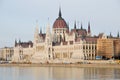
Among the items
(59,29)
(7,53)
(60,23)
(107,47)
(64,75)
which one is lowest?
(64,75)

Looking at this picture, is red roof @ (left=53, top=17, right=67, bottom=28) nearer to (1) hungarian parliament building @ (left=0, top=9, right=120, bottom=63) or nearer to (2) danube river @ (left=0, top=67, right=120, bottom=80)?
(1) hungarian parliament building @ (left=0, top=9, right=120, bottom=63)

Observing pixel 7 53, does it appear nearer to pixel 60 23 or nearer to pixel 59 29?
pixel 59 29

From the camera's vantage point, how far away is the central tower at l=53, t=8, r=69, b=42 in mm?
127562

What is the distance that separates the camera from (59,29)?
129 meters

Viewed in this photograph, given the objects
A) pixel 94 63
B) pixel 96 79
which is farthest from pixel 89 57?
Result: pixel 96 79

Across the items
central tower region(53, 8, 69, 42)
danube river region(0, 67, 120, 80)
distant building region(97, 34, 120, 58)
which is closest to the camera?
danube river region(0, 67, 120, 80)

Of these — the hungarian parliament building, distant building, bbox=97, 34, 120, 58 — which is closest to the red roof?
the hungarian parliament building

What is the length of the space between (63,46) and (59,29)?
48.8 feet

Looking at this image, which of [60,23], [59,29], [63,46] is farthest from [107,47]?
[59,29]

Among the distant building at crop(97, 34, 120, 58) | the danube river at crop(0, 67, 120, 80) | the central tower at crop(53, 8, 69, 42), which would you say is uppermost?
the central tower at crop(53, 8, 69, 42)

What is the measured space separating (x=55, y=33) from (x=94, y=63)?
41.1 metres

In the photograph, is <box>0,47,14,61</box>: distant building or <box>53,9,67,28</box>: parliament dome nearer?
<box>53,9,67,28</box>: parliament dome

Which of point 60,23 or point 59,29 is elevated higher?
point 60,23

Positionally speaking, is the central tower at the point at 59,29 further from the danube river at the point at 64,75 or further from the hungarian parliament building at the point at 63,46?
the danube river at the point at 64,75
